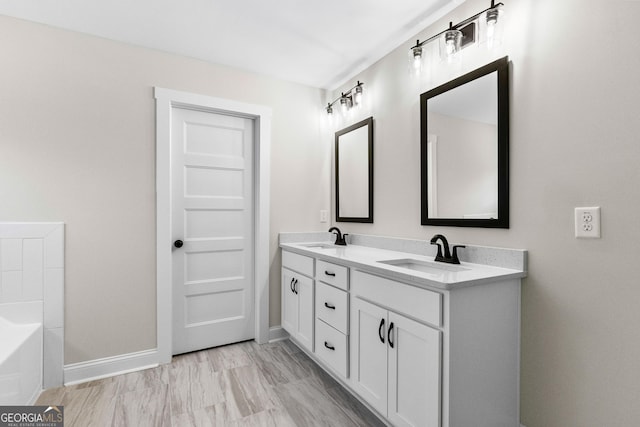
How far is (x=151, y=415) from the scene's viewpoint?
179 cm

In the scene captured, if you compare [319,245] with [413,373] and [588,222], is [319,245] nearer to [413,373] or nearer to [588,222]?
[413,373]

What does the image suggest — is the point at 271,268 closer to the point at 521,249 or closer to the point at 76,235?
the point at 76,235

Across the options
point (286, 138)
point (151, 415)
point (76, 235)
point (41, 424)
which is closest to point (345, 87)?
point (286, 138)

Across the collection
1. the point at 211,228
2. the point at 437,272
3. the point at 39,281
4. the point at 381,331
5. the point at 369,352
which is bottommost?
the point at 369,352

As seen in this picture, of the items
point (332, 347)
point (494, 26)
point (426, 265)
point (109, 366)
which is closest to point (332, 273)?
point (332, 347)

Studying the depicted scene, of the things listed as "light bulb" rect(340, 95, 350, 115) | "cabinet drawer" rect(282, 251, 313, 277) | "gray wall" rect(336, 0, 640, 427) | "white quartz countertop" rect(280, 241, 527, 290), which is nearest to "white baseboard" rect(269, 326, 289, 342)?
"cabinet drawer" rect(282, 251, 313, 277)

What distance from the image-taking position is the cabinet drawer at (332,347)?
1911 mm

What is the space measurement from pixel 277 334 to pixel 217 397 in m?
0.93

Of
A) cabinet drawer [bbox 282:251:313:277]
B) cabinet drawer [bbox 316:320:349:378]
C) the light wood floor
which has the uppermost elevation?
cabinet drawer [bbox 282:251:313:277]

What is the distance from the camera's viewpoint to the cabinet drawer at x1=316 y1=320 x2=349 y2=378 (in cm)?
191

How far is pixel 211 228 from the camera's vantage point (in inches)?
106

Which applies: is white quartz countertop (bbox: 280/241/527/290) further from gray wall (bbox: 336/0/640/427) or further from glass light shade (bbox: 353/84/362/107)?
glass light shade (bbox: 353/84/362/107)

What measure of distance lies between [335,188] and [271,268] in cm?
Result: 96

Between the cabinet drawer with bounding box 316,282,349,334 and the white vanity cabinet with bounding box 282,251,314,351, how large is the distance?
12 centimetres
